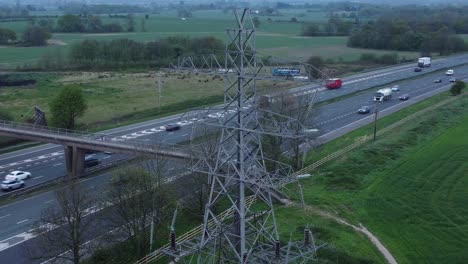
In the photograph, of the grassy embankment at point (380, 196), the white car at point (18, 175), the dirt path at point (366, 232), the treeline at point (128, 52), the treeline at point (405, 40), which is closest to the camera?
the dirt path at point (366, 232)

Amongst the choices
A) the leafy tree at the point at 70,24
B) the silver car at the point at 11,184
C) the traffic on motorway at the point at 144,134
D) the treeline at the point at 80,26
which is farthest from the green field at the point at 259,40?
the silver car at the point at 11,184

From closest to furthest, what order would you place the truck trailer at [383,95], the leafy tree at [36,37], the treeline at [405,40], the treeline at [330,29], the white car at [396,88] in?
1. the truck trailer at [383,95]
2. the white car at [396,88]
3. the treeline at [405,40]
4. the leafy tree at [36,37]
5. the treeline at [330,29]

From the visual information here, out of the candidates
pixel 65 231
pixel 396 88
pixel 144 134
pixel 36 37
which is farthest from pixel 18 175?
pixel 36 37

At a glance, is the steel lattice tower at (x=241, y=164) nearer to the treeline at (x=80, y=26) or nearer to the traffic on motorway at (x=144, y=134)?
the traffic on motorway at (x=144, y=134)

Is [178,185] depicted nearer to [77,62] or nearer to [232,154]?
[232,154]

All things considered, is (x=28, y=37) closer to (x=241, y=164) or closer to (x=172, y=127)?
(x=172, y=127)

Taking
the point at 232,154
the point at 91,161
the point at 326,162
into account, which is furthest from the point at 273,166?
the point at 232,154
